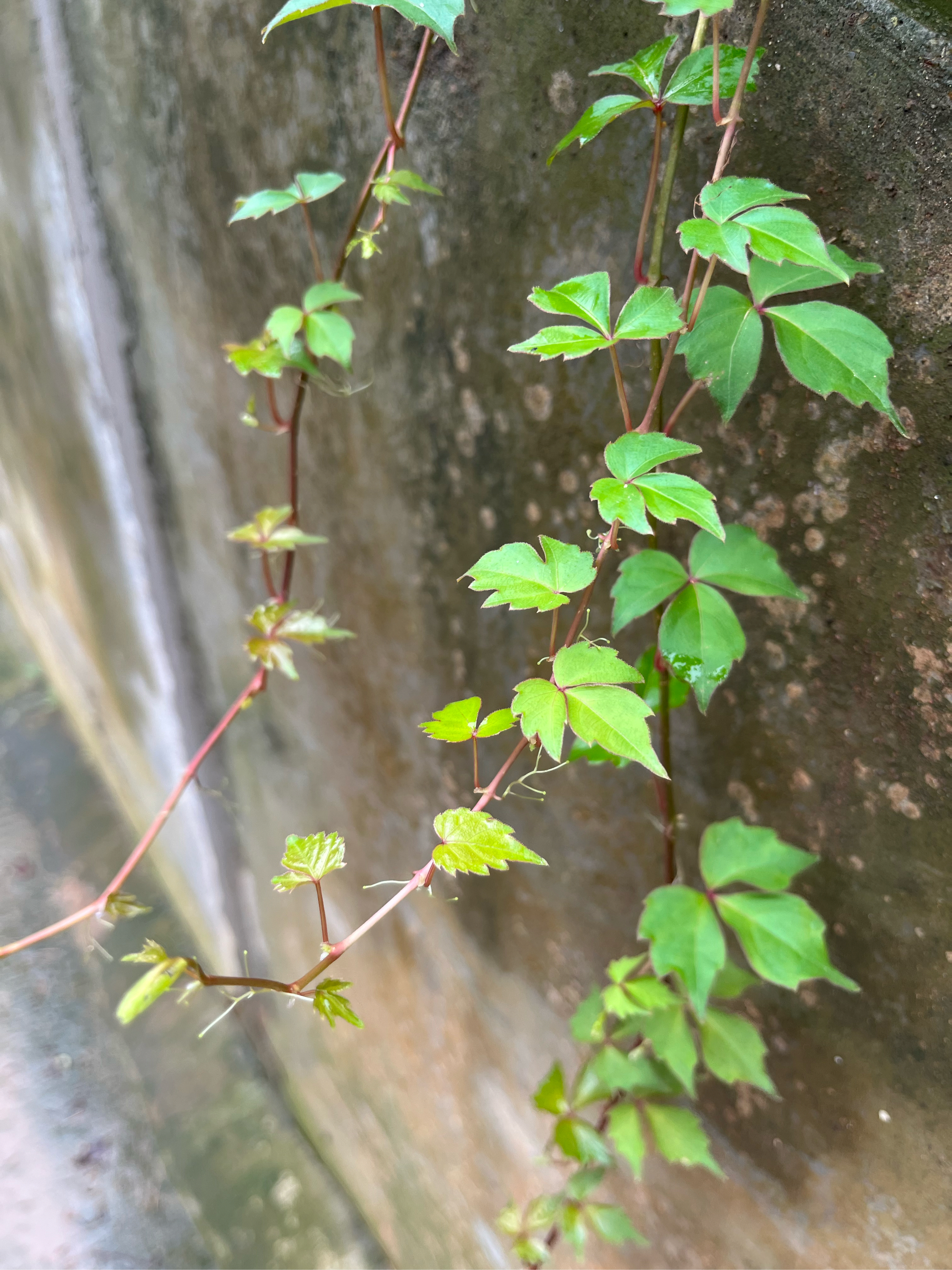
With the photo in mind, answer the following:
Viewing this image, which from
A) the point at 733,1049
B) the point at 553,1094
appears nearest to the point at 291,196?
the point at 733,1049

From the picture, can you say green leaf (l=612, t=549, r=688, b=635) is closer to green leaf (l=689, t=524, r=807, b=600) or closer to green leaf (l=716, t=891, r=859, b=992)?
green leaf (l=689, t=524, r=807, b=600)

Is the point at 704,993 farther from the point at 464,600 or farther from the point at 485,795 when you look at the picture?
the point at 464,600

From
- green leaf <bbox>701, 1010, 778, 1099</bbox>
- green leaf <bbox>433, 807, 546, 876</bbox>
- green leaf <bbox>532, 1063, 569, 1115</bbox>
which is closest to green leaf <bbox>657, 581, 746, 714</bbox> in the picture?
green leaf <bbox>433, 807, 546, 876</bbox>

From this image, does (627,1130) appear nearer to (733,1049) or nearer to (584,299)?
(733,1049)

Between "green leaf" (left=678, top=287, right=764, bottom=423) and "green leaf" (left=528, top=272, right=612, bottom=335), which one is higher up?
"green leaf" (left=528, top=272, right=612, bottom=335)

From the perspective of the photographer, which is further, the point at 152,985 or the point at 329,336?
the point at 329,336

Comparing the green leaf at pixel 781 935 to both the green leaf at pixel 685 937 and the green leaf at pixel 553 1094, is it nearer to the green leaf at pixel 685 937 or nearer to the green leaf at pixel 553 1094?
the green leaf at pixel 685 937

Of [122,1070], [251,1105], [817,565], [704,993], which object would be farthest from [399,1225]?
[817,565]
